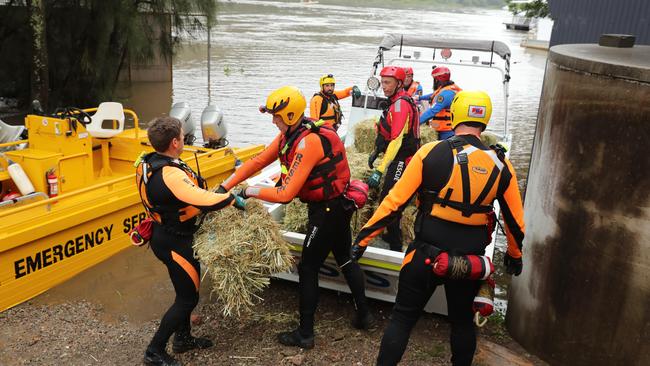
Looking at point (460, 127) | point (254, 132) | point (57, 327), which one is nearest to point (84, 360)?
point (57, 327)

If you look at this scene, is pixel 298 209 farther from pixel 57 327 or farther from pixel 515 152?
pixel 515 152

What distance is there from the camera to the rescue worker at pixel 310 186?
384 centimetres

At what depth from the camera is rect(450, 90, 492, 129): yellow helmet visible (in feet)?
10.7

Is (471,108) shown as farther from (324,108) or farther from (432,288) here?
(324,108)

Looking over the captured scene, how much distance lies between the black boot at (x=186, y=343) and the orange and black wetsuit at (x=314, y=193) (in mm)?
746

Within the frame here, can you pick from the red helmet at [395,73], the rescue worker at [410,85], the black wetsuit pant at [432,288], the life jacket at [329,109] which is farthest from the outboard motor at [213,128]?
the black wetsuit pant at [432,288]

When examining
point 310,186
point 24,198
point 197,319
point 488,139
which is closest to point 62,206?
point 24,198

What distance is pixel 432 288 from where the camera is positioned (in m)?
3.39

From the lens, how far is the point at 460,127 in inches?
131

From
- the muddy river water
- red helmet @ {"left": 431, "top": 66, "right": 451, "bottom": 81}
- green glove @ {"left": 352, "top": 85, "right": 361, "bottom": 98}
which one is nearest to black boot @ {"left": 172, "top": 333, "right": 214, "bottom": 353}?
the muddy river water

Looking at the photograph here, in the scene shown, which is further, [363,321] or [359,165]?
[359,165]

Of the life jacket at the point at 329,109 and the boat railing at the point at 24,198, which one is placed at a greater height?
the life jacket at the point at 329,109

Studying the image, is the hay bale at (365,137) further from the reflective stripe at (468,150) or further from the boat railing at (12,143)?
the boat railing at (12,143)

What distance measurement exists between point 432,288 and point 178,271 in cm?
163
